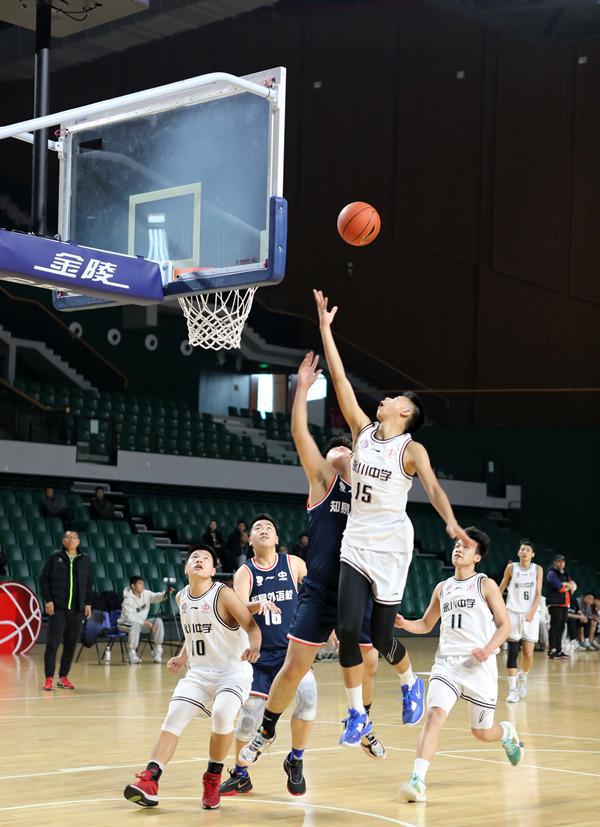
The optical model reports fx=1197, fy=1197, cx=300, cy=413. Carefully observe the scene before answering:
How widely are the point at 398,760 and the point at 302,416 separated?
3138 millimetres

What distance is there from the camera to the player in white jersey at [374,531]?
5965 millimetres

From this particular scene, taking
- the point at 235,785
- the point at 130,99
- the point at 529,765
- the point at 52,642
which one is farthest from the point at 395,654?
the point at 52,642

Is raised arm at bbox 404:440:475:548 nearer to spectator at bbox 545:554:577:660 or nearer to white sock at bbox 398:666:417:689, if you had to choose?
white sock at bbox 398:666:417:689

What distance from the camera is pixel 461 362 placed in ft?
86.2

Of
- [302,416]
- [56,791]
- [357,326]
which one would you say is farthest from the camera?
[357,326]

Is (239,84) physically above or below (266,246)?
above

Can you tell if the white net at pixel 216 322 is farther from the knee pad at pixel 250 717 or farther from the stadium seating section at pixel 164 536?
the stadium seating section at pixel 164 536

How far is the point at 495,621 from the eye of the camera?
713 centimetres

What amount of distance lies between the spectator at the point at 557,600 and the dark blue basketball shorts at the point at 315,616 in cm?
1091

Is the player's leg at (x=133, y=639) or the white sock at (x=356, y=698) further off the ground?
the white sock at (x=356, y=698)

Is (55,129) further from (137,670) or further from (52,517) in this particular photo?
(52,517)

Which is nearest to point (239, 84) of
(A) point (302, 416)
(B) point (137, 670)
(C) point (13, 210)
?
(A) point (302, 416)

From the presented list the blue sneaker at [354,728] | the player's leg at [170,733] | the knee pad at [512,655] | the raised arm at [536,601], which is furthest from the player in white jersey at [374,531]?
the raised arm at [536,601]

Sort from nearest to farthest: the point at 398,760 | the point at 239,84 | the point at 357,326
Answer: the point at 239,84 → the point at 398,760 → the point at 357,326
